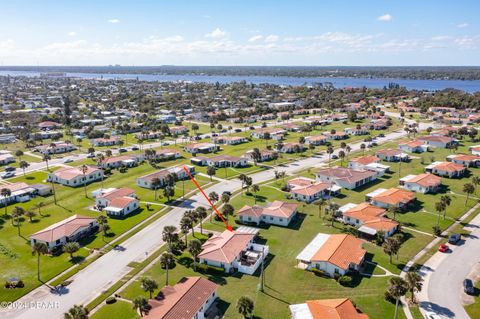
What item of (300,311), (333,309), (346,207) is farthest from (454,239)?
(300,311)

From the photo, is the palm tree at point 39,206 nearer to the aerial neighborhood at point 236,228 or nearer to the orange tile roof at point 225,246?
the aerial neighborhood at point 236,228

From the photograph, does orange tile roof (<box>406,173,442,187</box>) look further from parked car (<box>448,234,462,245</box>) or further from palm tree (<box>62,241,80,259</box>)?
palm tree (<box>62,241,80,259</box>)

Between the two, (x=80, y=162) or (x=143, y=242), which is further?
(x=80, y=162)

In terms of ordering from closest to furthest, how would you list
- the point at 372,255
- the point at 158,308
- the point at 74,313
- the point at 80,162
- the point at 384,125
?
1. the point at 74,313
2. the point at 158,308
3. the point at 372,255
4. the point at 80,162
5. the point at 384,125

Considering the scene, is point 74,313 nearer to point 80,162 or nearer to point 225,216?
point 225,216

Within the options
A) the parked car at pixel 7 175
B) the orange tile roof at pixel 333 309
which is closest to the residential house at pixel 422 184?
the orange tile roof at pixel 333 309

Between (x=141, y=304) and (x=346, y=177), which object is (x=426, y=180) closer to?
(x=346, y=177)

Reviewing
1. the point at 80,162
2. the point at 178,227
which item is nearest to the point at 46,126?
the point at 80,162
